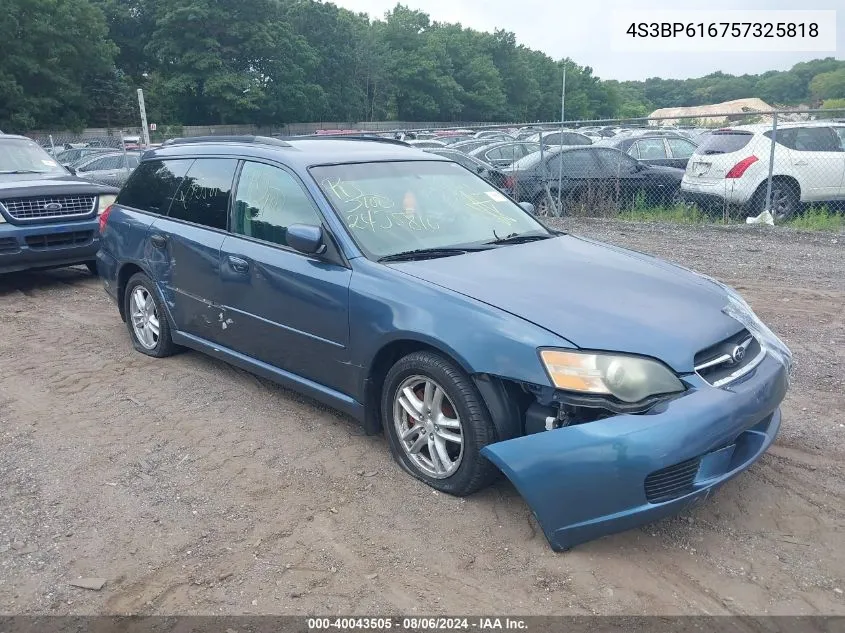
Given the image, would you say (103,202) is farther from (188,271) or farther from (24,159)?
(188,271)

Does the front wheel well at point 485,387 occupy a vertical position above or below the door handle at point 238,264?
below

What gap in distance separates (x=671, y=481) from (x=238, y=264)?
286 centimetres

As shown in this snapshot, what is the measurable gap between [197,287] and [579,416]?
9.69ft

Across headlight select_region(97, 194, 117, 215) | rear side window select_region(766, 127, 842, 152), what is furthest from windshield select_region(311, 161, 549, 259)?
rear side window select_region(766, 127, 842, 152)

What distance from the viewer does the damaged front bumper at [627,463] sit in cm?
286

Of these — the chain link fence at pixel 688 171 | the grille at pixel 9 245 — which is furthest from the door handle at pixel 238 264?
the chain link fence at pixel 688 171

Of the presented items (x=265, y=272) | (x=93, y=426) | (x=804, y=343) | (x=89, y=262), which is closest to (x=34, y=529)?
(x=93, y=426)

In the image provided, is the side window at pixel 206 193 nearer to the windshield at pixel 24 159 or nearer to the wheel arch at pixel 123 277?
the wheel arch at pixel 123 277

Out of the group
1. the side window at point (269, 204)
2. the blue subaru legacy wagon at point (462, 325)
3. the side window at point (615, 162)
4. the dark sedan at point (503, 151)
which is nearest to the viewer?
the blue subaru legacy wagon at point (462, 325)

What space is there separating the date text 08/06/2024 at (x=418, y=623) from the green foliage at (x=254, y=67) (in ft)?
159

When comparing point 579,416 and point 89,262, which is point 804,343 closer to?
point 579,416

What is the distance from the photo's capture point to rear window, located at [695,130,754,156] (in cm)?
1145

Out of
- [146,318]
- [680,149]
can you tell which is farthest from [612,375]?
[680,149]

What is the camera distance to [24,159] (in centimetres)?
918
